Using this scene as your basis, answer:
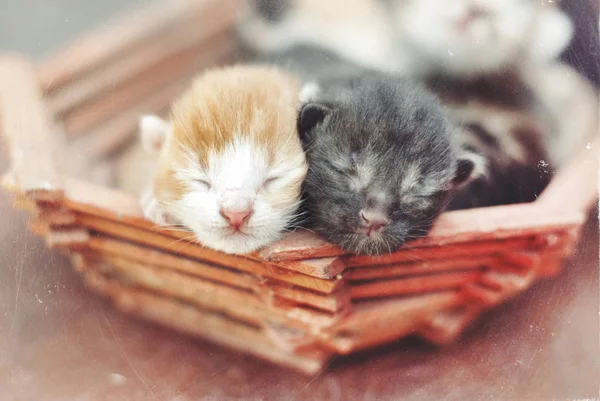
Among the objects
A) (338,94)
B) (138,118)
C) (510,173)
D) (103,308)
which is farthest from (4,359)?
(510,173)

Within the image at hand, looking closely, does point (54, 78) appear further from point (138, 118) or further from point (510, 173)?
point (510, 173)

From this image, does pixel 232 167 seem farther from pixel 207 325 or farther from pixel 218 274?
pixel 207 325

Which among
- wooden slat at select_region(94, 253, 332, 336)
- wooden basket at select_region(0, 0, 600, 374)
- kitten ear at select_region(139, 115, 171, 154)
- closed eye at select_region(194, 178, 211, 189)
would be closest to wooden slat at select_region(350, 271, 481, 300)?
wooden basket at select_region(0, 0, 600, 374)

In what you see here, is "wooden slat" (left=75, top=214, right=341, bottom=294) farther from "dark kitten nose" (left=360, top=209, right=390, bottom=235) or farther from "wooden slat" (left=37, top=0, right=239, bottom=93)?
"wooden slat" (left=37, top=0, right=239, bottom=93)

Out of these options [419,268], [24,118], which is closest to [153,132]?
[24,118]

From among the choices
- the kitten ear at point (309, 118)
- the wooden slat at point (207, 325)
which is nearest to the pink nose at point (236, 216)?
the kitten ear at point (309, 118)
